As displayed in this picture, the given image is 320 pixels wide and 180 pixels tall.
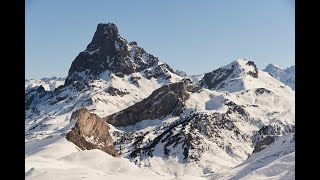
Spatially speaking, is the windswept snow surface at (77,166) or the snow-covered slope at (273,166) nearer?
the windswept snow surface at (77,166)

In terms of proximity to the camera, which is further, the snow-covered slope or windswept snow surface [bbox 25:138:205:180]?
the snow-covered slope

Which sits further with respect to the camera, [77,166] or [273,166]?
[273,166]

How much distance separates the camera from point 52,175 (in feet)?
330

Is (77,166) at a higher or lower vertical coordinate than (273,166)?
higher
